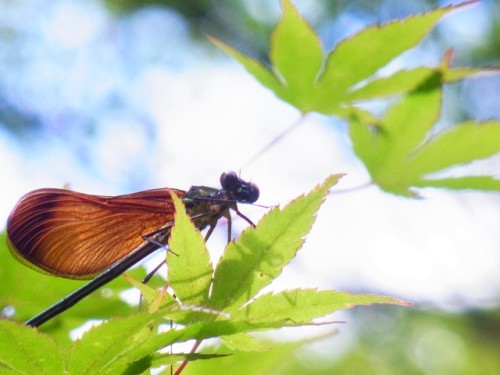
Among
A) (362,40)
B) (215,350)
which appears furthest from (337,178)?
(362,40)

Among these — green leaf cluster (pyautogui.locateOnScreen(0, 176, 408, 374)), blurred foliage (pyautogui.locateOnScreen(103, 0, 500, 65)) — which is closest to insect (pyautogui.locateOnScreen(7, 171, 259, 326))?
green leaf cluster (pyautogui.locateOnScreen(0, 176, 408, 374))

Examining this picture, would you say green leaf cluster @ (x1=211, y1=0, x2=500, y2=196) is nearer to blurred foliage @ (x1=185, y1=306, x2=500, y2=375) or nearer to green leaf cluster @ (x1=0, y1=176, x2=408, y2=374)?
green leaf cluster @ (x1=0, y1=176, x2=408, y2=374)

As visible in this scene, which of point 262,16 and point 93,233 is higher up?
point 262,16

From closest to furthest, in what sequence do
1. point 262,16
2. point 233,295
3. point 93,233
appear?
point 233,295, point 93,233, point 262,16

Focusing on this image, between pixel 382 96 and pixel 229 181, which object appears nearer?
pixel 229 181

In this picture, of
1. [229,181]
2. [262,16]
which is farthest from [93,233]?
[262,16]

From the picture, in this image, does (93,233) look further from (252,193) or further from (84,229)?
(252,193)

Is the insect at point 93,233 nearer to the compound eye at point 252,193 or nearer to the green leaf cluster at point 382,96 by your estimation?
the compound eye at point 252,193

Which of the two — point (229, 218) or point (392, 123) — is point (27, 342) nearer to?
point (229, 218)
